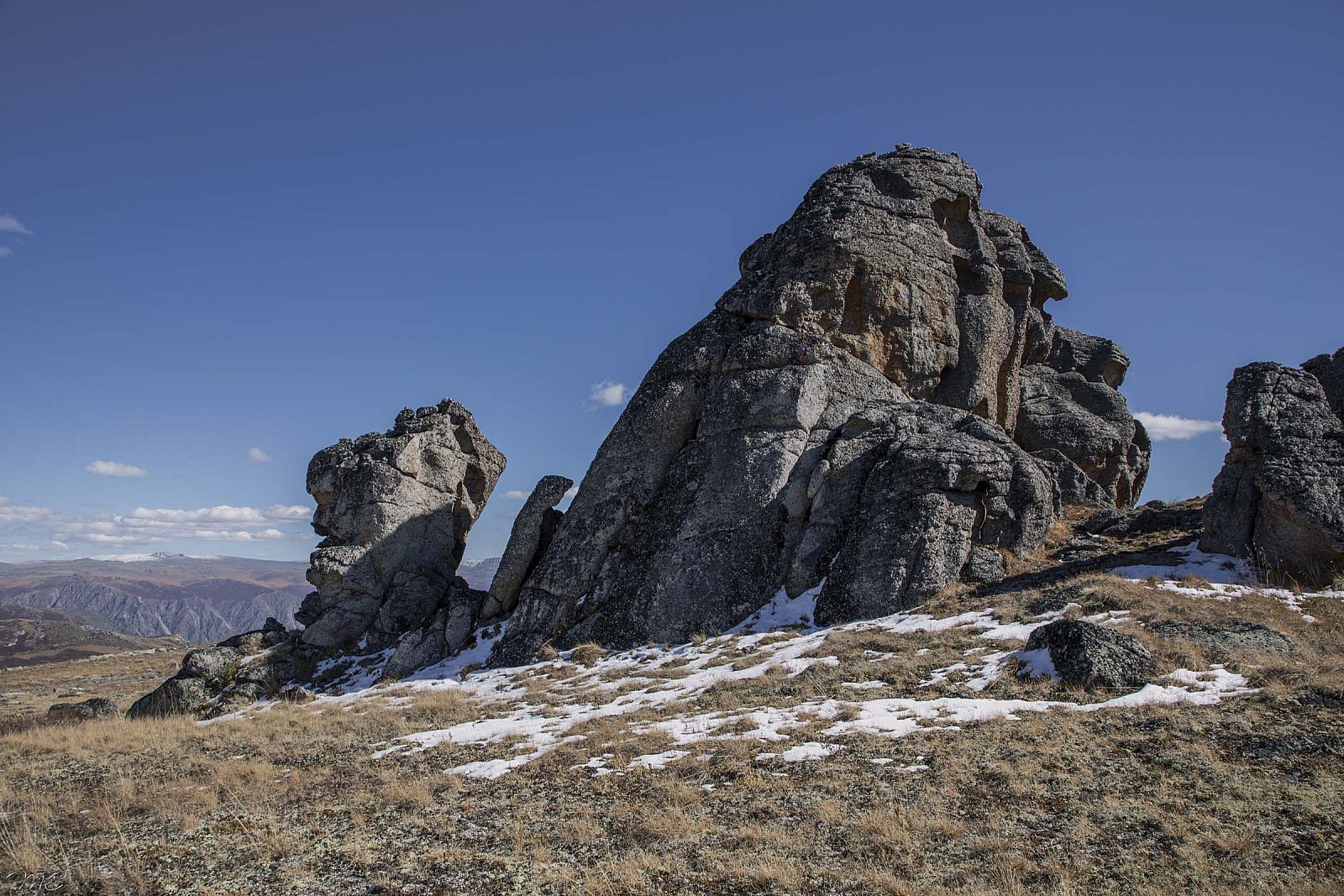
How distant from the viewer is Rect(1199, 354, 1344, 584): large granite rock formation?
19250 millimetres

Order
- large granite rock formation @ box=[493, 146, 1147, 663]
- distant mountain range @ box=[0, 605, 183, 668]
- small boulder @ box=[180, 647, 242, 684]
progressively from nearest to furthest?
large granite rock formation @ box=[493, 146, 1147, 663] → small boulder @ box=[180, 647, 242, 684] → distant mountain range @ box=[0, 605, 183, 668]

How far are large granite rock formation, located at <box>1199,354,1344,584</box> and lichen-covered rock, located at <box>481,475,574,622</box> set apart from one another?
72.6 feet

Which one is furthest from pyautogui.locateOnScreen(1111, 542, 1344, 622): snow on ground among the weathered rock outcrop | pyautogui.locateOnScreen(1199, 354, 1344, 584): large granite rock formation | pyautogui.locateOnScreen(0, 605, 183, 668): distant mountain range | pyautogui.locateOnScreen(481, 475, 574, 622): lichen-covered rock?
pyautogui.locateOnScreen(0, 605, 183, 668): distant mountain range

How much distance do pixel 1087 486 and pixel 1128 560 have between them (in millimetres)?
11633

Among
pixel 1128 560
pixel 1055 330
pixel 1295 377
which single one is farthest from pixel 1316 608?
pixel 1055 330

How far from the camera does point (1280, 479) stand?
64.9 feet

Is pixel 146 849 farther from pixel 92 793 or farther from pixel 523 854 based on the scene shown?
pixel 523 854

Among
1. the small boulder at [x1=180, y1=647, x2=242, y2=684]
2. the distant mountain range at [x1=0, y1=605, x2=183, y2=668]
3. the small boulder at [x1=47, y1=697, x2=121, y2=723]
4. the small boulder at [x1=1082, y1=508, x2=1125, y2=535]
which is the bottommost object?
the distant mountain range at [x1=0, y1=605, x2=183, y2=668]

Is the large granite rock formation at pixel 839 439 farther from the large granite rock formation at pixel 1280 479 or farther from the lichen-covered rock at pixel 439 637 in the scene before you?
the large granite rock formation at pixel 1280 479

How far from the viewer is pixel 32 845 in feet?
36.2

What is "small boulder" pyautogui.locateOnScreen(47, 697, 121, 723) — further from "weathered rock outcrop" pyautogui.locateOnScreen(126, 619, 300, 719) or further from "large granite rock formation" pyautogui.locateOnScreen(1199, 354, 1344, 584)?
"large granite rock formation" pyautogui.locateOnScreen(1199, 354, 1344, 584)

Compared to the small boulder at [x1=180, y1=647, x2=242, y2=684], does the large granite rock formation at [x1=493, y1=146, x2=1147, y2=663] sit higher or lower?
higher

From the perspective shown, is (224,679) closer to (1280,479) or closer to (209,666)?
(209,666)

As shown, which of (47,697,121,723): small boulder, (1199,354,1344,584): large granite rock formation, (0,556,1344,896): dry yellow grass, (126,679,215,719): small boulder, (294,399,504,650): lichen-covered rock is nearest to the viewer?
(0,556,1344,896): dry yellow grass
